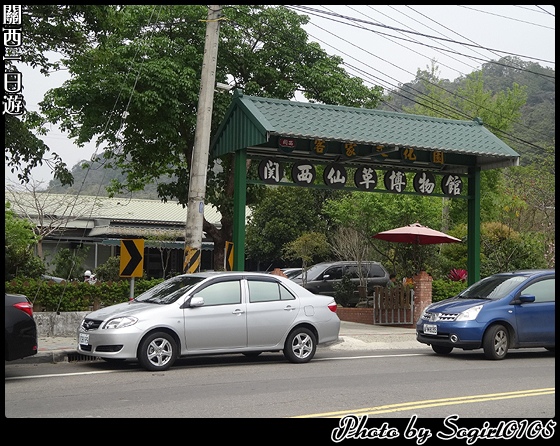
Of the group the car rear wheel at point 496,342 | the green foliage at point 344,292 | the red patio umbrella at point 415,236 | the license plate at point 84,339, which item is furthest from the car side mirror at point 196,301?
the green foliage at point 344,292

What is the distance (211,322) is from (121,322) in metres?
1.46

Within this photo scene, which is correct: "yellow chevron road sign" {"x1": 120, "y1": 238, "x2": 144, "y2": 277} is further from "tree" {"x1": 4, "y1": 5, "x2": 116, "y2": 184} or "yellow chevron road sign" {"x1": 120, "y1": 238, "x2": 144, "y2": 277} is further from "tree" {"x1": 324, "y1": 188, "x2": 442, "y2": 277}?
"tree" {"x1": 324, "y1": 188, "x2": 442, "y2": 277}

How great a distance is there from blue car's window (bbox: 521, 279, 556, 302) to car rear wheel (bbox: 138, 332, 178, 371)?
6739mm

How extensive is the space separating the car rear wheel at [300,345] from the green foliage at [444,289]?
985cm

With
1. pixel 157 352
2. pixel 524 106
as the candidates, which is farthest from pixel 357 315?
pixel 524 106

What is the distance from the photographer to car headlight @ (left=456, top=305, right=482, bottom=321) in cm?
1431

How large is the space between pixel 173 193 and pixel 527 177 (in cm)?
2238

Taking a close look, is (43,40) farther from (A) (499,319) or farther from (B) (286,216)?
(B) (286,216)

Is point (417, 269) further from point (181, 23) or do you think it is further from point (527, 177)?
point (527, 177)

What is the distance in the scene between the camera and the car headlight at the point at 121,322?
39.8 ft

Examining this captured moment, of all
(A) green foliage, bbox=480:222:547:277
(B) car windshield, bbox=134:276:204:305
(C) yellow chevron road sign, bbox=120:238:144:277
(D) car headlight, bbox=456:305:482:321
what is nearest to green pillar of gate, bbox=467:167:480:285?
(A) green foliage, bbox=480:222:547:277

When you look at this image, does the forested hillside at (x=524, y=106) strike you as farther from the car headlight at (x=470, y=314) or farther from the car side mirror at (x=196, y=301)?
the car side mirror at (x=196, y=301)

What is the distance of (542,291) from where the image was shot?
49.3 feet

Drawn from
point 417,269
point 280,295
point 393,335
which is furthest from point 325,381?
point 417,269
